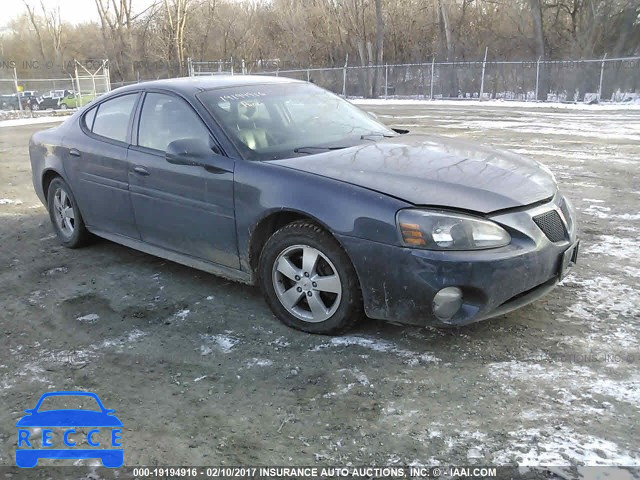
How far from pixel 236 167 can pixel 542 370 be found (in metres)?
2.21

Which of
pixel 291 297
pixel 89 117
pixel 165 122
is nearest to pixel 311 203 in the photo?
pixel 291 297

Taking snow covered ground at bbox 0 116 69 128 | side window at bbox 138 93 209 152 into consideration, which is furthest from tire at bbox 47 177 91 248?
snow covered ground at bbox 0 116 69 128

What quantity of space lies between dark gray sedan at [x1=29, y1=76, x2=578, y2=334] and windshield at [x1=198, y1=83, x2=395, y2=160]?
0.6 inches

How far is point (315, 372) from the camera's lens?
3189 millimetres

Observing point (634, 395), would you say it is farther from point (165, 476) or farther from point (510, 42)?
point (510, 42)

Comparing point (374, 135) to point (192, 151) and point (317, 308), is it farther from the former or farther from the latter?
point (317, 308)

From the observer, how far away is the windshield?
3.99 metres

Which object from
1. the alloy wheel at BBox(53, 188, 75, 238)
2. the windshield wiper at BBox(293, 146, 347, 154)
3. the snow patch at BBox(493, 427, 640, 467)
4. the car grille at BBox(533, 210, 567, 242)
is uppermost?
the windshield wiper at BBox(293, 146, 347, 154)

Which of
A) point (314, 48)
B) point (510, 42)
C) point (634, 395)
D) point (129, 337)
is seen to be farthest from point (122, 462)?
point (314, 48)

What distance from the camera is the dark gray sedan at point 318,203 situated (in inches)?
124

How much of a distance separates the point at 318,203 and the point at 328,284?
49 centimetres

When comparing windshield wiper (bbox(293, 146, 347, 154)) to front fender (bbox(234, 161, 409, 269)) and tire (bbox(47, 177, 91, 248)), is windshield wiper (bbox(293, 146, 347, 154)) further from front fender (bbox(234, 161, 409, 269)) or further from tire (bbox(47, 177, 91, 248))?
tire (bbox(47, 177, 91, 248))

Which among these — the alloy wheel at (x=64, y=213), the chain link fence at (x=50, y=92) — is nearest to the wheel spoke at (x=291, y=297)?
the alloy wheel at (x=64, y=213)

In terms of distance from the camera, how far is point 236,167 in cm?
381
